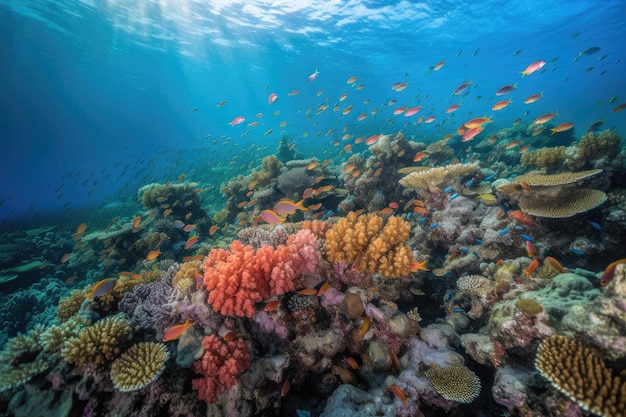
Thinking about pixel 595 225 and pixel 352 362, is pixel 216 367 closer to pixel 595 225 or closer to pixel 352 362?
pixel 352 362

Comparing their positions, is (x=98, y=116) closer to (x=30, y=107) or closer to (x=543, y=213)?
(x=30, y=107)

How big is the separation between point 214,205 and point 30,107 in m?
76.4

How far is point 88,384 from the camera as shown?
3162 mm

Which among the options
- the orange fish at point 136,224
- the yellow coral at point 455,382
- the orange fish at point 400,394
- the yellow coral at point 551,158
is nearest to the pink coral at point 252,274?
the orange fish at point 400,394

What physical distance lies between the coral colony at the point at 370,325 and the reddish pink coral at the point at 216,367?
2 centimetres

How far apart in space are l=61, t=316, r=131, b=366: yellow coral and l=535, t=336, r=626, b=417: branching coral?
5.14 meters

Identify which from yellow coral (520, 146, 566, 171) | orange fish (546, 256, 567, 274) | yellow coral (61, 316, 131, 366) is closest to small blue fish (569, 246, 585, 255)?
orange fish (546, 256, 567, 274)

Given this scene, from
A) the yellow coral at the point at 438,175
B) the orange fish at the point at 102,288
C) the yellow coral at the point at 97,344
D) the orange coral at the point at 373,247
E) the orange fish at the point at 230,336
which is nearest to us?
the yellow coral at the point at 97,344

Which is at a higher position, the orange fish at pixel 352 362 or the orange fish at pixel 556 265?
the orange fish at pixel 556 265

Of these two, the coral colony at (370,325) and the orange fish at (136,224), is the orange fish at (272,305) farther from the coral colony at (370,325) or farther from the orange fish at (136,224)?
the orange fish at (136,224)

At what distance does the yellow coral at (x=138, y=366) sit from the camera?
3080 millimetres

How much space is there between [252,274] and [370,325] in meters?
2.14

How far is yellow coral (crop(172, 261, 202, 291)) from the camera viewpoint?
4.26m

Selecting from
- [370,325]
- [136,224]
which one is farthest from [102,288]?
[136,224]
